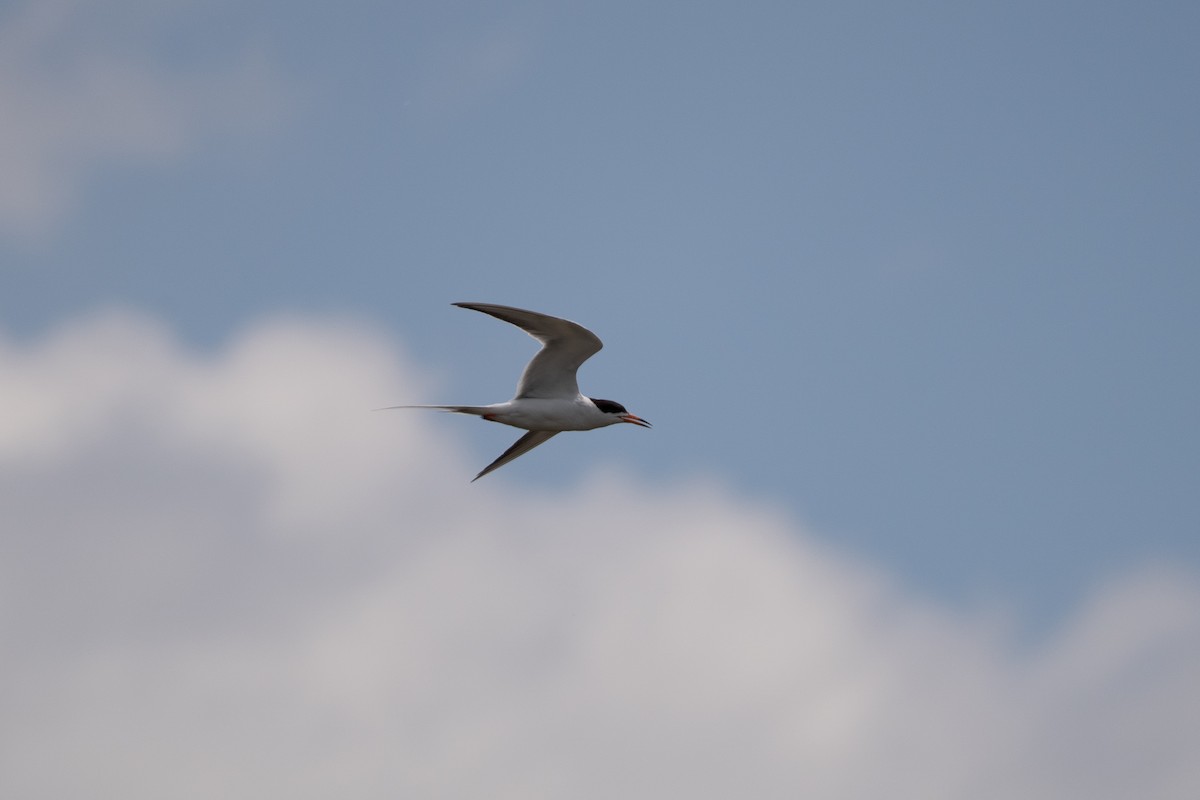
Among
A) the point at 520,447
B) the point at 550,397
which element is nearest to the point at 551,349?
the point at 550,397

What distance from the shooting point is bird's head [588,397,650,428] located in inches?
632

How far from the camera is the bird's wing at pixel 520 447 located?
16453 millimetres

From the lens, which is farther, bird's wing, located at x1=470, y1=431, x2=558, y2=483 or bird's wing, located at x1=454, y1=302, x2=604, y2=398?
bird's wing, located at x1=470, y1=431, x2=558, y2=483

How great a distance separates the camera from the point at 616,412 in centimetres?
1614

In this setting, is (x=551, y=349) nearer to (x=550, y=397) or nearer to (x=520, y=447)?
(x=550, y=397)

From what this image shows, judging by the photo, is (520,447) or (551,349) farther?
(520,447)

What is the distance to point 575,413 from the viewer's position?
1562 cm

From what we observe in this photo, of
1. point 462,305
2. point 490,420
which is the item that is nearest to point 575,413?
point 490,420

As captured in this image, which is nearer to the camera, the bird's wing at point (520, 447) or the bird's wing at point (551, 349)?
the bird's wing at point (551, 349)

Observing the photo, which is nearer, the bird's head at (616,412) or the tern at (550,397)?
the tern at (550,397)

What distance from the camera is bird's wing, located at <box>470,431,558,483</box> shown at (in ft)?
54.0

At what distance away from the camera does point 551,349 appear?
14953 millimetres

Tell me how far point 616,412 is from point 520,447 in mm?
1234

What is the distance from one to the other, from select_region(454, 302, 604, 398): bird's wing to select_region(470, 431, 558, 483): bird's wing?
108 centimetres
